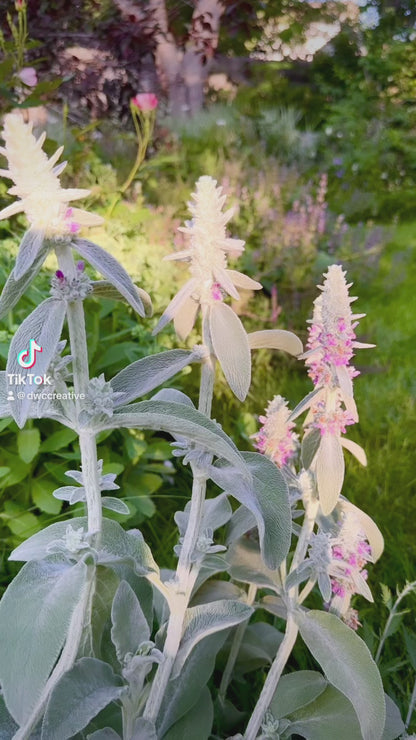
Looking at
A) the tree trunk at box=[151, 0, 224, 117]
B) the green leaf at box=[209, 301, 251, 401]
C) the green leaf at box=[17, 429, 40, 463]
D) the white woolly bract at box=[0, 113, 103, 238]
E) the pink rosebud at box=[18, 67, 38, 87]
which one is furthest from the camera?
the tree trunk at box=[151, 0, 224, 117]

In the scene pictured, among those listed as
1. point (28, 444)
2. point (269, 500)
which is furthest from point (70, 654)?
point (28, 444)

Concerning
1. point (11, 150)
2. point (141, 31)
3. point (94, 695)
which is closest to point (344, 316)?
point (11, 150)

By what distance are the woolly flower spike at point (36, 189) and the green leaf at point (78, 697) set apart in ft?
1.45

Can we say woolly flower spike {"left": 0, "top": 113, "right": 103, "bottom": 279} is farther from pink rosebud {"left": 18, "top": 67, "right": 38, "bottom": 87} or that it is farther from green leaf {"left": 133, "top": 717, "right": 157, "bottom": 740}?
pink rosebud {"left": 18, "top": 67, "right": 38, "bottom": 87}

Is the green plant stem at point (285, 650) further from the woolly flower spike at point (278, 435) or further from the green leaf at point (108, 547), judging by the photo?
the green leaf at point (108, 547)

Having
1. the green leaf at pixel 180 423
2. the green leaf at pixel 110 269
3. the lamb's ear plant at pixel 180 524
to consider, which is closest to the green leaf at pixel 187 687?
the lamb's ear plant at pixel 180 524

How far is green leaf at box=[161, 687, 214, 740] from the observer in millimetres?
845

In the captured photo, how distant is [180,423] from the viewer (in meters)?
0.59

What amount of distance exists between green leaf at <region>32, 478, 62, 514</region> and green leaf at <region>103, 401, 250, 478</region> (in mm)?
772

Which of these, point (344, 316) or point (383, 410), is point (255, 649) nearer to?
point (344, 316)

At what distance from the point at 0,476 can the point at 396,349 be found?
210cm

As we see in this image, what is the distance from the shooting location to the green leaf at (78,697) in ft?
2.22

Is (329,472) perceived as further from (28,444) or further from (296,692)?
(28,444)

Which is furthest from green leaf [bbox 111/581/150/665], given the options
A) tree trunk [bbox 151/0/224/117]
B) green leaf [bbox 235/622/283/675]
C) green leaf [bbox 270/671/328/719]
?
tree trunk [bbox 151/0/224/117]
